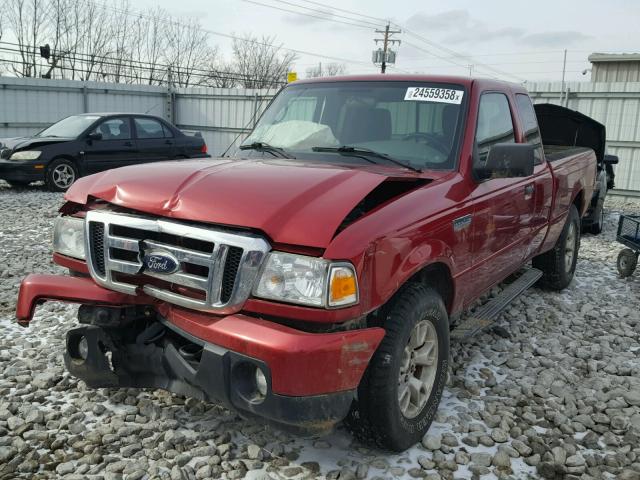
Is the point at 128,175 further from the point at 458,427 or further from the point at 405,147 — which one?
the point at 458,427

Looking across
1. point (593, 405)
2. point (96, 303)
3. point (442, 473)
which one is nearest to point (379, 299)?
point (442, 473)

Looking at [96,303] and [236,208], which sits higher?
[236,208]

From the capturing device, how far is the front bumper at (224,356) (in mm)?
2277

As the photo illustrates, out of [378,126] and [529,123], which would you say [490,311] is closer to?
[378,126]

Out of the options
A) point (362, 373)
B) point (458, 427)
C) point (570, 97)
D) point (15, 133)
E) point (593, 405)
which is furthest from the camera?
point (15, 133)

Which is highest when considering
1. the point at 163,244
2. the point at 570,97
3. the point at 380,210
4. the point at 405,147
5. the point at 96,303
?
the point at 570,97

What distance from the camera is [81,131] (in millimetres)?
11664

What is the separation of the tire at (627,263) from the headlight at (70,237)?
5765 mm

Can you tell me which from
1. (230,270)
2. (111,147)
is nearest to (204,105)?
(111,147)

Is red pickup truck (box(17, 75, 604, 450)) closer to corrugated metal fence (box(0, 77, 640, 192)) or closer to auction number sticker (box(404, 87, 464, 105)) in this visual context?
auction number sticker (box(404, 87, 464, 105))

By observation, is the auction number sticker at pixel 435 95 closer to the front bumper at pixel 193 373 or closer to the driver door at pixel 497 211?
the driver door at pixel 497 211

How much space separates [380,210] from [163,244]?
0.98 meters

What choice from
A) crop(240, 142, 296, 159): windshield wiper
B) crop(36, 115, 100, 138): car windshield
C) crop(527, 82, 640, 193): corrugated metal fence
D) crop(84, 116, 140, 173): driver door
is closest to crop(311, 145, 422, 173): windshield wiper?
crop(240, 142, 296, 159): windshield wiper

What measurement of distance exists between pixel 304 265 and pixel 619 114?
44.7 ft
